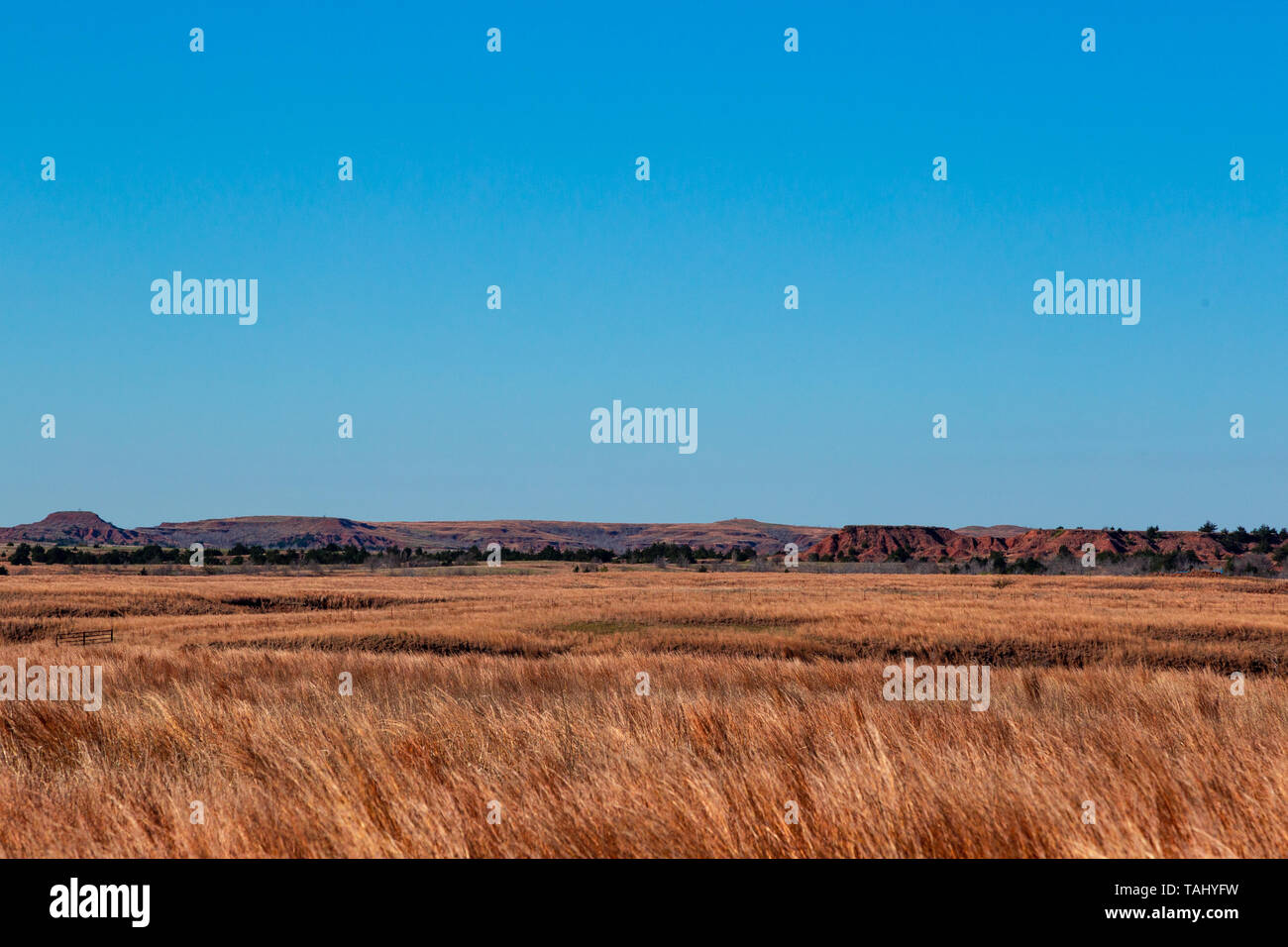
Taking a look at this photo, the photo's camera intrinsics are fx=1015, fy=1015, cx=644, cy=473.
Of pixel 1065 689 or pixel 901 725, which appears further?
pixel 1065 689

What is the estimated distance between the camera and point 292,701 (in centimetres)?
1123

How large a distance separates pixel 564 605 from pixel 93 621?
16.7 m

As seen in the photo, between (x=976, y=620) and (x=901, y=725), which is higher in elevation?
(x=901, y=725)

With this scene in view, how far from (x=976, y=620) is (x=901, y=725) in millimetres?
25037

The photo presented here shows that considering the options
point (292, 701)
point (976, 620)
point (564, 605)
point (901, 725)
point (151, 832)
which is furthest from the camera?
point (564, 605)

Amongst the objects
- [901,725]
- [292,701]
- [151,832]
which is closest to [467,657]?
[292,701]

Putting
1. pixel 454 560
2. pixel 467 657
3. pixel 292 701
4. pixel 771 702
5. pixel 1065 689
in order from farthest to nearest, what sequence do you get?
pixel 454 560, pixel 467 657, pixel 1065 689, pixel 292 701, pixel 771 702

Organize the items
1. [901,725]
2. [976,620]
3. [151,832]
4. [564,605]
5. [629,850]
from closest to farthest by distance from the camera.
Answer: [629,850] < [151,832] < [901,725] < [976,620] < [564,605]

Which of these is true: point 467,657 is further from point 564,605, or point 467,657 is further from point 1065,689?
point 564,605
